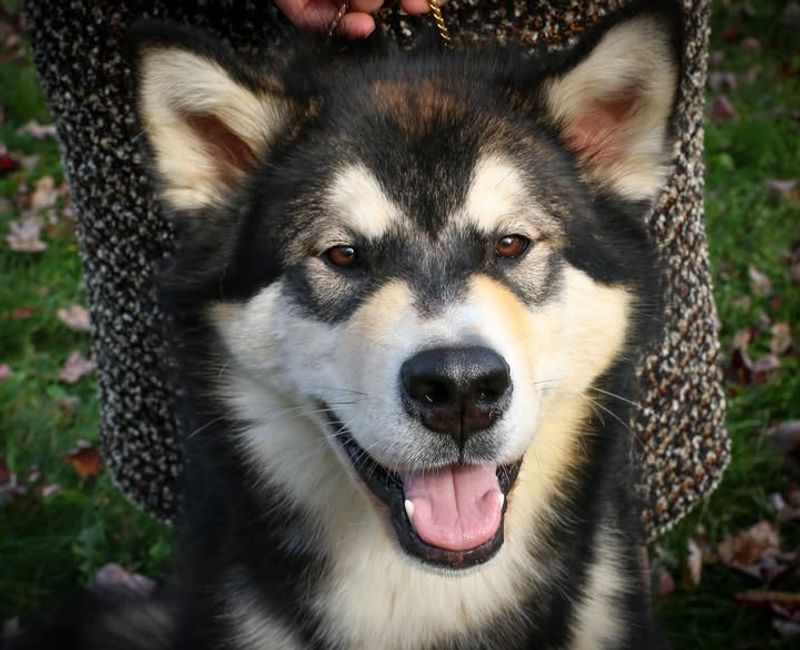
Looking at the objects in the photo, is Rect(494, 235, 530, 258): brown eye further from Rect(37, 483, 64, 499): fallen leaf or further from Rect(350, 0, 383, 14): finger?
Rect(37, 483, 64, 499): fallen leaf

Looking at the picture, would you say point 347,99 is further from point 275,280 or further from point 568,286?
point 568,286

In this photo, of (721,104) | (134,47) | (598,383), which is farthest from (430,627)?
(721,104)

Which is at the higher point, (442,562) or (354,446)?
(354,446)

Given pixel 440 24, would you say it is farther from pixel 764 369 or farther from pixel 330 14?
pixel 764 369

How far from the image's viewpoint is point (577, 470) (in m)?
2.59

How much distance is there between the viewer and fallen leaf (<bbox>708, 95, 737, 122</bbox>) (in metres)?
7.18

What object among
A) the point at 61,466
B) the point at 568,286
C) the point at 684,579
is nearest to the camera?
the point at 568,286

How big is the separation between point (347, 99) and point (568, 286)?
63 centimetres

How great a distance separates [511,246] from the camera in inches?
91.6

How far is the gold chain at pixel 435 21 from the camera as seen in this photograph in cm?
263

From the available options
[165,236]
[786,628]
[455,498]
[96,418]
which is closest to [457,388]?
[455,498]

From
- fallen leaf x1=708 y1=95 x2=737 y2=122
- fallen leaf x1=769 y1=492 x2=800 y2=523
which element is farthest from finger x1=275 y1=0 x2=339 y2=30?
fallen leaf x1=708 y1=95 x2=737 y2=122

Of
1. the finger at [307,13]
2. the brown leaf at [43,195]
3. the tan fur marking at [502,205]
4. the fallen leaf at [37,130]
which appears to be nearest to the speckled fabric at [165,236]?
the finger at [307,13]

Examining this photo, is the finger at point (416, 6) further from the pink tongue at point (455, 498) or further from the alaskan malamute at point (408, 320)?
the pink tongue at point (455, 498)
